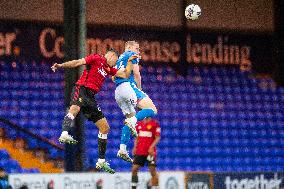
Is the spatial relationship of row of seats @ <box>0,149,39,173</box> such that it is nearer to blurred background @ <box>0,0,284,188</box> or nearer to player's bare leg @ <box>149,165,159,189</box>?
blurred background @ <box>0,0,284,188</box>

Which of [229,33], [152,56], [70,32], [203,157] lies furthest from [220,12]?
[70,32]

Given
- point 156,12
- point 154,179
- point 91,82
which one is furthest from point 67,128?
point 156,12

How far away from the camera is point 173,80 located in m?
22.7

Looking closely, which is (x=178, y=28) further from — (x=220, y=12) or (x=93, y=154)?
(x=93, y=154)

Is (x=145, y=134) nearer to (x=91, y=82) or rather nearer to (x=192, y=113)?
(x=192, y=113)

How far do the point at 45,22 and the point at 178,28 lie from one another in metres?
4.09

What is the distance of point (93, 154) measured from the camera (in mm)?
20250

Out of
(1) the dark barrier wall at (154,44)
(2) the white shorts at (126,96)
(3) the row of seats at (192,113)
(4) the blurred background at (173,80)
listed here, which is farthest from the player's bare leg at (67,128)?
(1) the dark barrier wall at (154,44)

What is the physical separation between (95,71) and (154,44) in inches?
487

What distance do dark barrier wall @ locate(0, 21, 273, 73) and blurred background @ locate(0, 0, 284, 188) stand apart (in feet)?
0.09

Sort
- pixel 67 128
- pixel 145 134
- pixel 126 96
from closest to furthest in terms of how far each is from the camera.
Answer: pixel 67 128
pixel 126 96
pixel 145 134

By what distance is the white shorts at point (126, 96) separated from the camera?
36.9 ft

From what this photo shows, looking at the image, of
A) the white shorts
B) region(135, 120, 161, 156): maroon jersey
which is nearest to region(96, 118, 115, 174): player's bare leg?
the white shorts

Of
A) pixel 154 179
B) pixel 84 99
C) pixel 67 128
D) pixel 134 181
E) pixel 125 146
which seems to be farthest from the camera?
pixel 154 179
